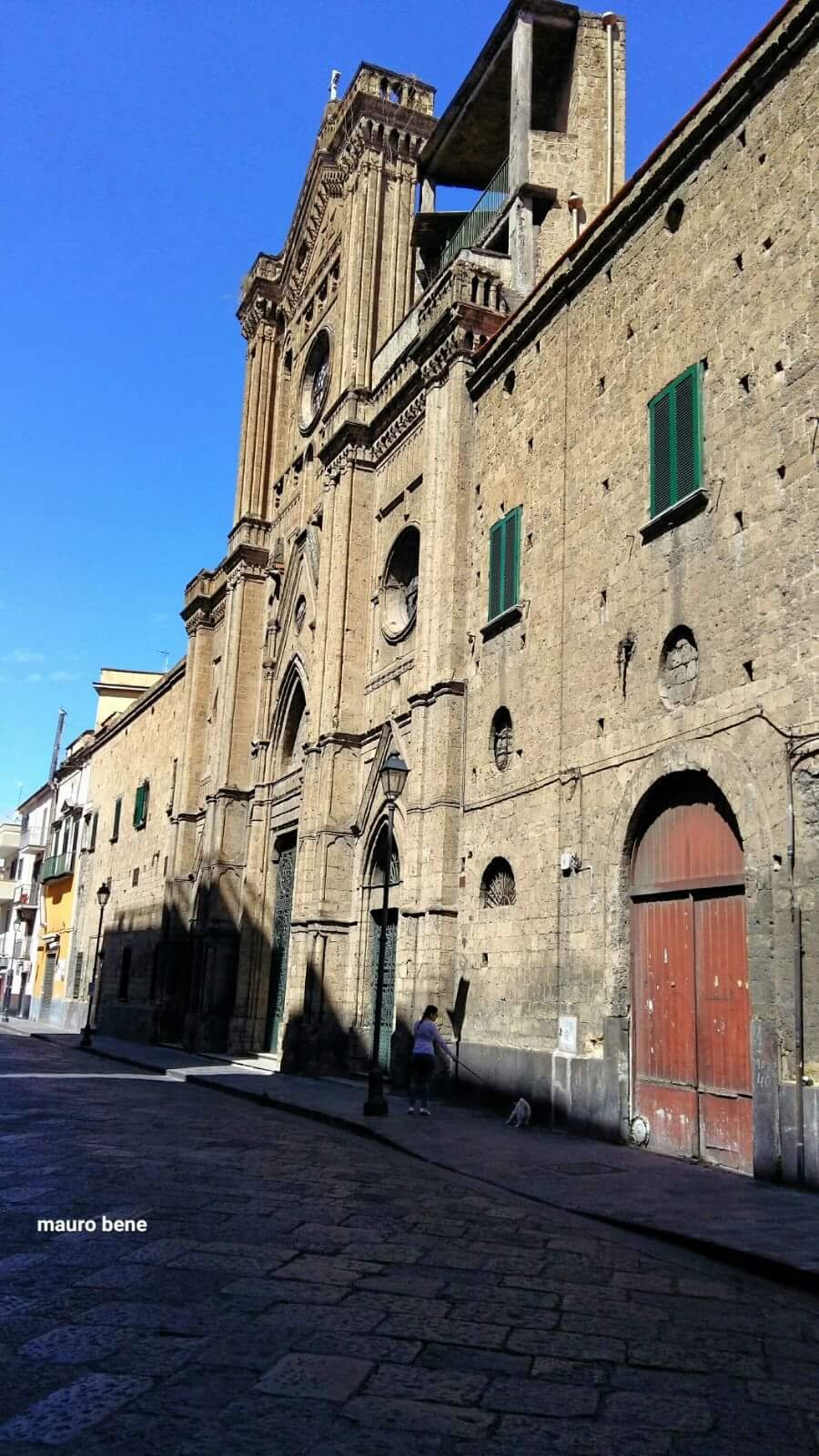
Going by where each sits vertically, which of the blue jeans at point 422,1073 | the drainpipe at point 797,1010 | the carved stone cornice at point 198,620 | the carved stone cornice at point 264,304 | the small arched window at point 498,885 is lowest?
the blue jeans at point 422,1073

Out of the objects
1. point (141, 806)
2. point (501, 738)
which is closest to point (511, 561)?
point (501, 738)

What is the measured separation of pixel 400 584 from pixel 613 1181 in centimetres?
1364

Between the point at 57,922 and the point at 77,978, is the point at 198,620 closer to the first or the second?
the point at 77,978

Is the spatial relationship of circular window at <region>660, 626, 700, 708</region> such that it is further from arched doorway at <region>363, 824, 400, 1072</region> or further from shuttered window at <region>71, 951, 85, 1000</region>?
shuttered window at <region>71, 951, 85, 1000</region>

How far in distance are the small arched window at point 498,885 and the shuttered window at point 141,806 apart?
2395 cm

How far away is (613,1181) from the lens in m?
10.2

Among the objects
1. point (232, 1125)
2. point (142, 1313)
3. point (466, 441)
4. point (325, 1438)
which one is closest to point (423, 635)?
point (466, 441)

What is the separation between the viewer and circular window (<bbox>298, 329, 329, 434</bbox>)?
28.9 meters

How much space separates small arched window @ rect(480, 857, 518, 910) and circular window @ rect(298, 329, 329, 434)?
49.6 feet

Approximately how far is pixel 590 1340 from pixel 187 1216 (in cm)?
334

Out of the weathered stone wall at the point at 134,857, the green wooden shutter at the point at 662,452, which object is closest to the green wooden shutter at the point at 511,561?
the green wooden shutter at the point at 662,452

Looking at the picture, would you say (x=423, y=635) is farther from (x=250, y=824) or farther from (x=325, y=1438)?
(x=325, y=1438)

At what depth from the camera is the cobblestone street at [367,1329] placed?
4.15 m

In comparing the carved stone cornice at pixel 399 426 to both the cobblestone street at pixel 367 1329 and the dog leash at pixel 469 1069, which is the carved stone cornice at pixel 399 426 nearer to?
the dog leash at pixel 469 1069
